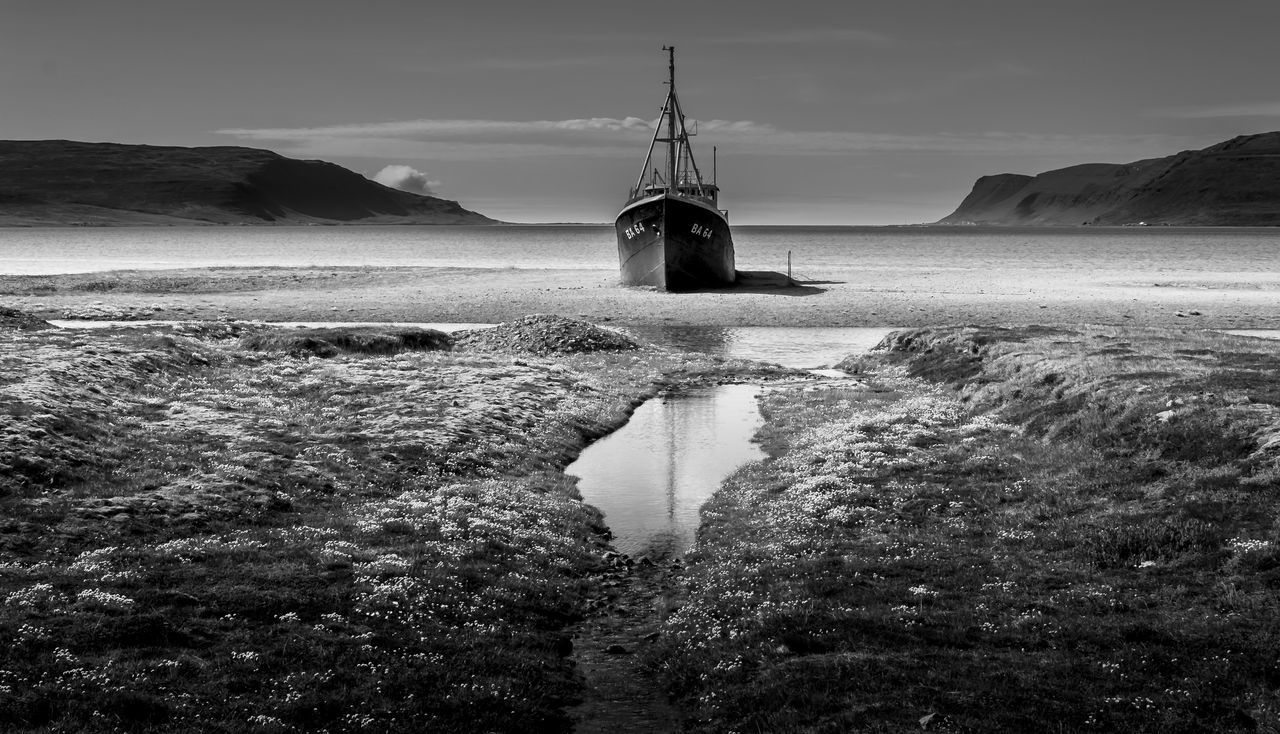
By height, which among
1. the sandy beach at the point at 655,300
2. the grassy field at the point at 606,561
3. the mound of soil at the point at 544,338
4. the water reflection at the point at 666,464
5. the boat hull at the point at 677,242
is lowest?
the water reflection at the point at 666,464

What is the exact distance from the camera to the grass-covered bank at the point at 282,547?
527 inches

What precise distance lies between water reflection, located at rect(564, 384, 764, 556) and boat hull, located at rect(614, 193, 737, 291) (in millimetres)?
48906

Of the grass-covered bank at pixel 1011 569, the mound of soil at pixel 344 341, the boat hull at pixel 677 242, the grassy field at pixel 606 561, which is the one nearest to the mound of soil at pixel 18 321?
the mound of soil at pixel 344 341

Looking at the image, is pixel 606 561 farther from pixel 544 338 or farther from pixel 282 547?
pixel 544 338

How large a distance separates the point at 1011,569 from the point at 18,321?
1836 inches

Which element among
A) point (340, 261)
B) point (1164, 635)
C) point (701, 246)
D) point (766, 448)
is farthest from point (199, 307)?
point (340, 261)

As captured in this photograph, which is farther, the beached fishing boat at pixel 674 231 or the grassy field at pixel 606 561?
the beached fishing boat at pixel 674 231

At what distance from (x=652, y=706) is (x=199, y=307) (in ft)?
231

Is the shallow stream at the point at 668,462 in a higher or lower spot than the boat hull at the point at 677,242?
lower

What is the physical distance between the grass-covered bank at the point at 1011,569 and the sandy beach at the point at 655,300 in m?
38.7

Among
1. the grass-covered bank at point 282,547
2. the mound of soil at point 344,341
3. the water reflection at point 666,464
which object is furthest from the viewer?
the mound of soil at point 344,341

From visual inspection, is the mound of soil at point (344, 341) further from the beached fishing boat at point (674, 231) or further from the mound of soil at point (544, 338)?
the beached fishing boat at point (674, 231)

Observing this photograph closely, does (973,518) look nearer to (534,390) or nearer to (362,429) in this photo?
(362,429)

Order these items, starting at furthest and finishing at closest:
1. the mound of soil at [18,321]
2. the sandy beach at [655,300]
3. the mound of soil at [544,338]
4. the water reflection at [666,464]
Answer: the sandy beach at [655,300]
the mound of soil at [544,338]
the mound of soil at [18,321]
the water reflection at [666,464]
